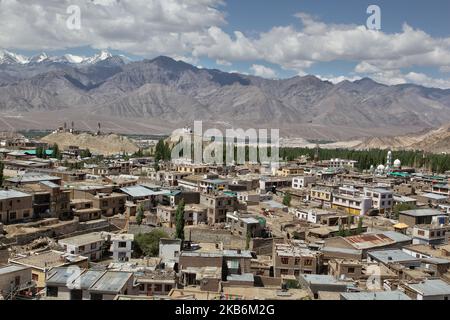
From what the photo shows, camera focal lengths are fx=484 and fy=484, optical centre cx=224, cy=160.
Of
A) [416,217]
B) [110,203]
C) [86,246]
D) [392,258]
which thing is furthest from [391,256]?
[110,203]

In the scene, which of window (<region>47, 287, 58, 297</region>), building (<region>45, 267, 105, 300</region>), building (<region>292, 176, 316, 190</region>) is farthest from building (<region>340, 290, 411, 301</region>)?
building (<region>292, 176, 316, 190</region>)

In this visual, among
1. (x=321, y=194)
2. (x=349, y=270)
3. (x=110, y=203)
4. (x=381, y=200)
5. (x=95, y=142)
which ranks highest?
(x=95, y=142)

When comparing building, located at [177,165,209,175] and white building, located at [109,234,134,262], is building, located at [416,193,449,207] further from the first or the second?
white building, located at [109,234,134,262]

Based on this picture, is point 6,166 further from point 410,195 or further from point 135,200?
point 410,195

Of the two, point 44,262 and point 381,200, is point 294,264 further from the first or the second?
point 381,200

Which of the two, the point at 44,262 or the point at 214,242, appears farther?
the point at 214,242
